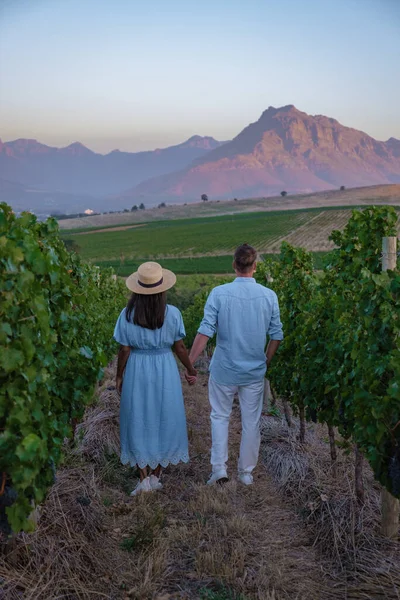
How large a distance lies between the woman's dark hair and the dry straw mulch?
1.20m

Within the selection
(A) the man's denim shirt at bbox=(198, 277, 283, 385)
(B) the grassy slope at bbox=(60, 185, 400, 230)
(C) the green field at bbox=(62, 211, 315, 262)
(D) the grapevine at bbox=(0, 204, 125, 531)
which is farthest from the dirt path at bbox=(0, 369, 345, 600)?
(B) the grassy slope at bbox=(60, 185, 400, 230)

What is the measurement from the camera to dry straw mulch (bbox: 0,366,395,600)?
322cm

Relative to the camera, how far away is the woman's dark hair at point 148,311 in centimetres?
456

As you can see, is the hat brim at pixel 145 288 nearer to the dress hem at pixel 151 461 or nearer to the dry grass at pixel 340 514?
the dress hem at pixel 151 461

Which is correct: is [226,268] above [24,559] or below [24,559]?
below

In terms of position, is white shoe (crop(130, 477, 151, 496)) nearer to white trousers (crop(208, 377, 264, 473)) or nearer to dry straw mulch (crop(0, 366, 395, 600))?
dry straw mulch (crop(0, 366, 395, 600))

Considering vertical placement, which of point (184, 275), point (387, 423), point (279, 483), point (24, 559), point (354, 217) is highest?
point (354, 217)

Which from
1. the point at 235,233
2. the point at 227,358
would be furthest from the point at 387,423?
the point at 235,233

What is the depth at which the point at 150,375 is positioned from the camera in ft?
15.4

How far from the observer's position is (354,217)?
4.99 metres

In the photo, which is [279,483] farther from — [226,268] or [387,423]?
[226,268]

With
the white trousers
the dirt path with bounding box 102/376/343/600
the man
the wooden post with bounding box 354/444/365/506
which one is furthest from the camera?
the white trousers

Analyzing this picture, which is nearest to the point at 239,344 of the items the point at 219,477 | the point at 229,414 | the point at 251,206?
the point at 229,414

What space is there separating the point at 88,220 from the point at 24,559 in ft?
337
